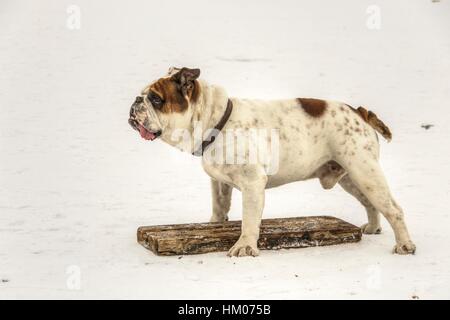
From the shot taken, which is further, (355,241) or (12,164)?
(12,164)

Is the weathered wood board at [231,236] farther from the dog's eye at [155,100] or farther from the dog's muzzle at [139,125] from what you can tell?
the dog's eye at [155,100]

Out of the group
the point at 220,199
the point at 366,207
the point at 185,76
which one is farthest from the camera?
the point at 366,207

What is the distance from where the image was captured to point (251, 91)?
12445mm

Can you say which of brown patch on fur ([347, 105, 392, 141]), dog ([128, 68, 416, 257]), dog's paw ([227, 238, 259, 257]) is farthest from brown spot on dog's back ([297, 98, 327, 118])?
dog's paw ([227, 238, 259, 257])

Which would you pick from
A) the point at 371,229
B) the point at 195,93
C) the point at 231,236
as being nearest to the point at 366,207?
the point at 371,229

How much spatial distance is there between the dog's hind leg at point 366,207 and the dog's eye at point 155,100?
185cm

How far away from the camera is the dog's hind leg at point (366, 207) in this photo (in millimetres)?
7375

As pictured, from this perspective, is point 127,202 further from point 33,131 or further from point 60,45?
point 60,45

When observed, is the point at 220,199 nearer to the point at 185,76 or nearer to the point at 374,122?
the point at 185,76

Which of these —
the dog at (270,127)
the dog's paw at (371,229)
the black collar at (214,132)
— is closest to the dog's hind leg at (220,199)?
the dog at (270,127)

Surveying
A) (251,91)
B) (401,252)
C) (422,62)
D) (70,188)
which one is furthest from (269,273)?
(422,62)

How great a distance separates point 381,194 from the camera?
6766 millimetres

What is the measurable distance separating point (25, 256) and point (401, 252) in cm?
293

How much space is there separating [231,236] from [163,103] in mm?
1175
